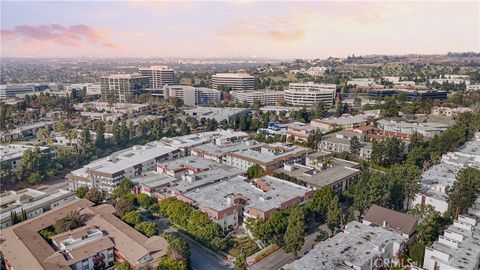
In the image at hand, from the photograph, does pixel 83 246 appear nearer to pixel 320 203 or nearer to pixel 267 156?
pixel 320 203

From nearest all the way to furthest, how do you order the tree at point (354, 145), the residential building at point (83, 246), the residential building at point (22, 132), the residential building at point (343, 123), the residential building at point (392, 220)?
the residential building at point (83, 246)
the residential building at point (392, 220)
the tree at point (354, 145)
the residential building at point (22, 132)
the residential building at point (343, 123)

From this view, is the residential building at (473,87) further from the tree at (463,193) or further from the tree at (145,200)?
the tree at (145,200)

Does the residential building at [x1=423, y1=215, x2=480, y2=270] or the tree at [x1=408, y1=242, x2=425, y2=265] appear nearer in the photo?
the residential building at [x1=423, y1=215, x2=480, y2=270]

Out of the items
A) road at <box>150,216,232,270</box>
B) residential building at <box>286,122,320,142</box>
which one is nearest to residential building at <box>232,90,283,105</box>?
residential building at <box>286,122,320,142</box>

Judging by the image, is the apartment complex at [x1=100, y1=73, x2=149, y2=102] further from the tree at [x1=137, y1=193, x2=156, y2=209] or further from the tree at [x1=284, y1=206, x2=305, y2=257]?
the tree at [x1=284, y1=206, x2=305, y2=257]

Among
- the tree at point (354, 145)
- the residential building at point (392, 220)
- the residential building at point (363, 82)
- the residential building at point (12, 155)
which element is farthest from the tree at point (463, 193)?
the residential building at point (363, 82)

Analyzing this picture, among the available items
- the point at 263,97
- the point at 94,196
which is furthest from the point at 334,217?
the point at 263,97
